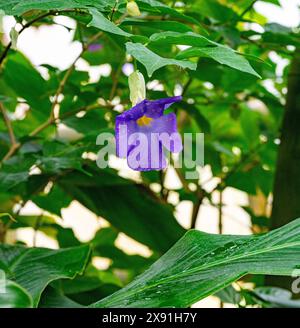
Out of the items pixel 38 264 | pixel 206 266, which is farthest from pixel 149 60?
pixel 38 264

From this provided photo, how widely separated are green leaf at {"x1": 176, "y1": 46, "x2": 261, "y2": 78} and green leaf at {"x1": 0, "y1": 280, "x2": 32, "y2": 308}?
0.74ft

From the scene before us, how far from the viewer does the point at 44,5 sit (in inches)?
21.8

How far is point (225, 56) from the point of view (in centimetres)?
53

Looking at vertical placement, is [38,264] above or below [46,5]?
below

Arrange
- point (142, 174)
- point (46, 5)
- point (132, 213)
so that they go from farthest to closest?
1. point (142, 174)
2. point (132, 213)
3. point (46, 5)

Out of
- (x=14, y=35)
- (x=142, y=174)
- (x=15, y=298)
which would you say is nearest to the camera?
(x=15, y=298)

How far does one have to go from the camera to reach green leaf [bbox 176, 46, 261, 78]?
516mm

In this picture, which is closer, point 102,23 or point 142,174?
point 102,23

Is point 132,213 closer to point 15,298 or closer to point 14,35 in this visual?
point 14,35

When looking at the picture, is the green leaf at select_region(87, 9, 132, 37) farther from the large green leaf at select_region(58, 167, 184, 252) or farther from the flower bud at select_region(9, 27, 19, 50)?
the large green leaf at select_region(58, 167, 184, 252)

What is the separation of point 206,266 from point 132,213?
628 mm

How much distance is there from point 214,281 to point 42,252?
0.34 meters

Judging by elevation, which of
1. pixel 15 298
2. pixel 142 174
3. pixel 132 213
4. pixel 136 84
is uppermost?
pixel 142 174

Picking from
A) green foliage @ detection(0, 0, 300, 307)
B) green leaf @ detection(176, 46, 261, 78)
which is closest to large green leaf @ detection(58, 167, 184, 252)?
green foliage @ detection(0, 0, 300, 307)
